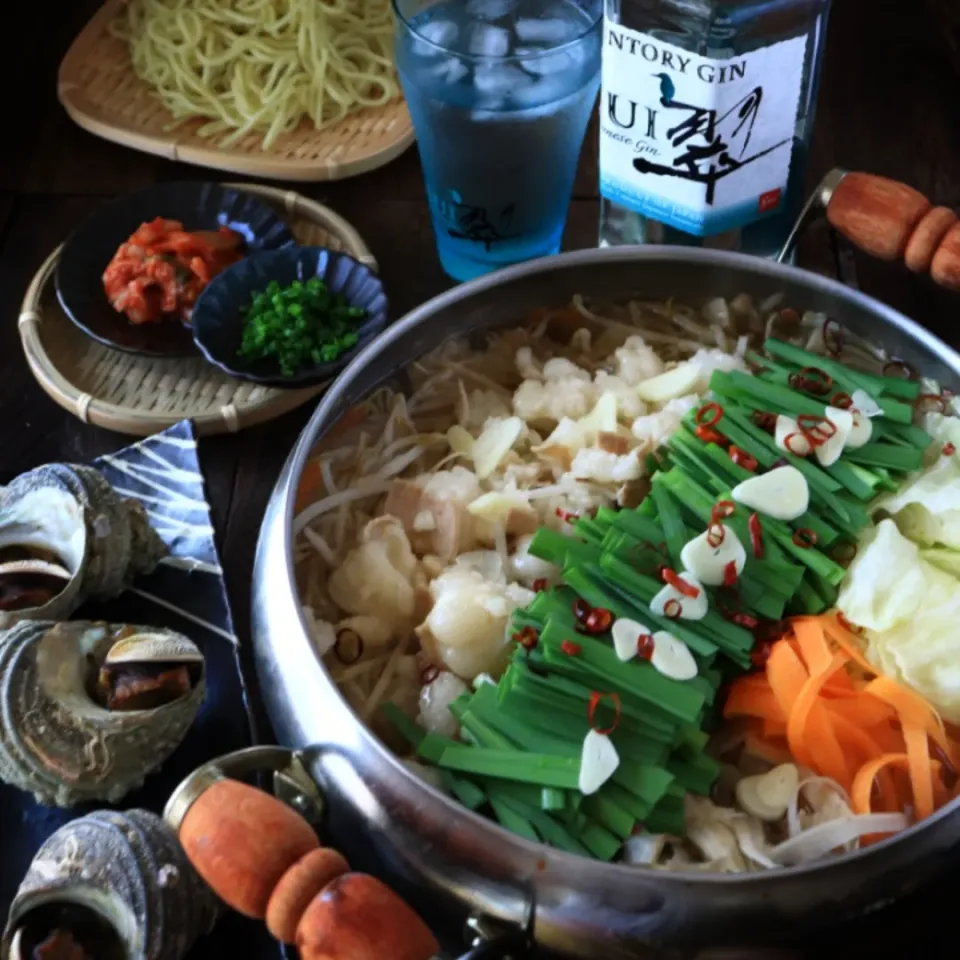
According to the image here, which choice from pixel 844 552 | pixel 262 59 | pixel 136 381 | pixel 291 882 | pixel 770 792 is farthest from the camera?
pixel 262 59

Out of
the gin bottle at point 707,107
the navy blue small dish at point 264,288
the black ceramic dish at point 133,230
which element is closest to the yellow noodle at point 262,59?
the black ceramic dish at point 133,230

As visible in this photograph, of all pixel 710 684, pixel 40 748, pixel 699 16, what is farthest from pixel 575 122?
pixel 40 748

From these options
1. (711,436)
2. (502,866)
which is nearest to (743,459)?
(711,436)

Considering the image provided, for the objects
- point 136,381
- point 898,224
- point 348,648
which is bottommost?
point 136,381

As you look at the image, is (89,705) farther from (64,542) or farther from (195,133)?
(195,133)

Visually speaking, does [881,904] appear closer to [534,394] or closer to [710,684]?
[710,684]

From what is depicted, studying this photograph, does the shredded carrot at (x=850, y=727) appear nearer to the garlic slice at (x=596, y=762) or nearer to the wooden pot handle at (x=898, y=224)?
the garlic slice at (x=596, y=762)

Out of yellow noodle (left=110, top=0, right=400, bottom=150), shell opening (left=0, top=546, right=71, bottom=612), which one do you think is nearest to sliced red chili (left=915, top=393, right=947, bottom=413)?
shell opening (left=0, top=546, right=71, bottom=612)

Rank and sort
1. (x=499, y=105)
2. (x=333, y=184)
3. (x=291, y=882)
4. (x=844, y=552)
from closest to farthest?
(x=291, y=882) → (x=844, y=552) → (x=499, y=105) → (x=333, y=184)
